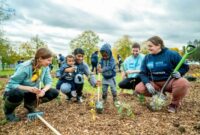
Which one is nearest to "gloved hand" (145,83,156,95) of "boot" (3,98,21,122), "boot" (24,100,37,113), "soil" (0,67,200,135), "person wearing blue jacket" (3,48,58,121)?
"soil" (0,67,200,135)

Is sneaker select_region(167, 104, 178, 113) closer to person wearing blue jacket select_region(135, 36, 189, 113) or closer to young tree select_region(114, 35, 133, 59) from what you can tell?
person wearing blue jacket select_region(135, 36, 189, 113)

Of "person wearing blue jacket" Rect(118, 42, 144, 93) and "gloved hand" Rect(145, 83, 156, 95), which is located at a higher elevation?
"person wearing blue jacket" Rect(118, 42, 144, 93)

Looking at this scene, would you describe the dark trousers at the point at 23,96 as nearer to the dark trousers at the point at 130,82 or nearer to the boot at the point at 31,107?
the boot at the point at 31,107

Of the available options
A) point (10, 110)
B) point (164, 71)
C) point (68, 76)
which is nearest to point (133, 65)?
point (68, 76)

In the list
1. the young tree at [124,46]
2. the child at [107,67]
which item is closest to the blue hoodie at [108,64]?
the child at [107,67]

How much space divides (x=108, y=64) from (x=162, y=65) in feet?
4.00

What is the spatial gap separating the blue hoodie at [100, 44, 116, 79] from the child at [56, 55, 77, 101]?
0.60m

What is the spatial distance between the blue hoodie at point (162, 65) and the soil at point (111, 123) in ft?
1.95

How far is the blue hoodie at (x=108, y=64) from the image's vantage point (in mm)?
5625

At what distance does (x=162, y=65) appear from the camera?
4996 mm

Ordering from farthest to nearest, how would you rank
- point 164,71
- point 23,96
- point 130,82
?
point 130,82 < point 164,71 < point 23,96

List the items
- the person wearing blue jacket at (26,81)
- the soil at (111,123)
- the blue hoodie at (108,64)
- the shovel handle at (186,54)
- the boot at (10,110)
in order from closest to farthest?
the soil at (111,123), the person wearing blue jacket at (26,81), the boot at (10,110), the shovel handle at (186,54), the blue hoodie at (108,64)

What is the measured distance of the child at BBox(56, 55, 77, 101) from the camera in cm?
575

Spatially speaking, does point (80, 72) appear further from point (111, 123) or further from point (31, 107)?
point (111, 123)
